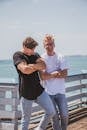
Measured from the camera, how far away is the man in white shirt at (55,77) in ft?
20.5

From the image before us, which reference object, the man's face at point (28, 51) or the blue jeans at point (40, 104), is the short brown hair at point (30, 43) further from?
the blue jeans at point (40, 104)

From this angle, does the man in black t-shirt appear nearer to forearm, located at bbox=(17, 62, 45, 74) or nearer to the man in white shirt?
forearm, located at bbox=(17, 62, 45, 74)

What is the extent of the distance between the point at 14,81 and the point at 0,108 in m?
0.48

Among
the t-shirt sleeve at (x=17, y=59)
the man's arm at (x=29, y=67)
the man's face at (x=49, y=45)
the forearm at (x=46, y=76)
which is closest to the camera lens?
the man's arm at (x=29, y=67)

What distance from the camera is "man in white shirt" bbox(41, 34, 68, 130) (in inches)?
246

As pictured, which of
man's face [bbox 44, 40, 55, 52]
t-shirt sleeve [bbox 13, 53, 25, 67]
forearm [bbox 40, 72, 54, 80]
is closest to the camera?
t-shirt sleeve [bbox 13, 53, 25, 67]

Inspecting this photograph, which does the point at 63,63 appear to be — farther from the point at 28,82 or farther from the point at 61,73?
the point at 28,82

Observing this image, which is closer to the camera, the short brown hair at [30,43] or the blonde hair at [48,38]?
the short brown hair at [30,43]

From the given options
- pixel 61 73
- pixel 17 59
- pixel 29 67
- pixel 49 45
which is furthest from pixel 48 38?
pixel 29 67

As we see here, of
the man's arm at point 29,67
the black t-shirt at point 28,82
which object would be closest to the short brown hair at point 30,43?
the black t-shirt at point 28,82

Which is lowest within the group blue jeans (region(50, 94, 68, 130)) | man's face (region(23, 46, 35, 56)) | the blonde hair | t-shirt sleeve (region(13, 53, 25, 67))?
blue jeans (region(50, 94, 68, 130))

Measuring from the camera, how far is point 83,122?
9.05 metres

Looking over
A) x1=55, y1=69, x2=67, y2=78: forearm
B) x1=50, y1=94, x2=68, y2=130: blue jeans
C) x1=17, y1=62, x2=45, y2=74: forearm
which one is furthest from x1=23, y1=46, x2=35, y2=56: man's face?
x1=50, y1=94, x2=68, y2=130: blue jeans

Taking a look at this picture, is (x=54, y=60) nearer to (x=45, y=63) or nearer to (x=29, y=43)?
(x=45, y=63)
